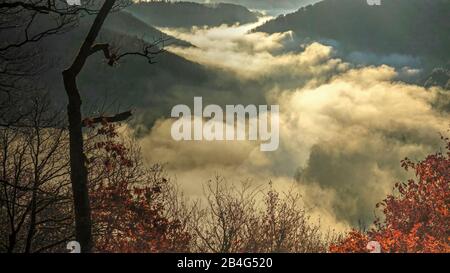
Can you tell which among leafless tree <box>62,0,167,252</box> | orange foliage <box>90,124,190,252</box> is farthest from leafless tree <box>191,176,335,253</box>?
leafless tree <box>62,0,167,252</box>

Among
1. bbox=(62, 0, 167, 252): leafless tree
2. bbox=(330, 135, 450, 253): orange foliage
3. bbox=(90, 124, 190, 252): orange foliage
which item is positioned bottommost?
bbox=(330, 135, 450, 253): orange foliage

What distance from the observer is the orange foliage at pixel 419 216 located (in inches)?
1915

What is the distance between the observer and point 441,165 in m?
54.7

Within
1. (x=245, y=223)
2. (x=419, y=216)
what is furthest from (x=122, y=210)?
(x=419, y=216)

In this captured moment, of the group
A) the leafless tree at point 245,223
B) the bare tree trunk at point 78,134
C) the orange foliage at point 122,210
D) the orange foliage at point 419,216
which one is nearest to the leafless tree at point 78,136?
the bare tree trunk at point 78,134

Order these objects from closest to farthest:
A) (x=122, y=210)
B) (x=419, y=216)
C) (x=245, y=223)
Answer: (x=122, y=210) < (x=245, y=223) < (x=419, y=216)

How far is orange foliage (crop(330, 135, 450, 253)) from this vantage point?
160 feet

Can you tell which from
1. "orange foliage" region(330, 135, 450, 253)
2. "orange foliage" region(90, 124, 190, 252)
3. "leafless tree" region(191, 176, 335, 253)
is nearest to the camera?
"orange foliage" region(90, 124, 190, 252)

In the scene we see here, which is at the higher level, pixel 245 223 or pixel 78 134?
pixel 78 134

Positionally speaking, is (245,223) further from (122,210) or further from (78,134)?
(78,134)

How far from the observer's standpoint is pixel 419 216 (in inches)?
2292

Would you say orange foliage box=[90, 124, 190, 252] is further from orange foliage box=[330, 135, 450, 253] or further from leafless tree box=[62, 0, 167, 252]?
orange foliage box=[330, 135, 450, 253]

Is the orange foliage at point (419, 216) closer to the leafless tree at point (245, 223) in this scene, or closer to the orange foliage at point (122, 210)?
the leafless tree at point (245, 223)
